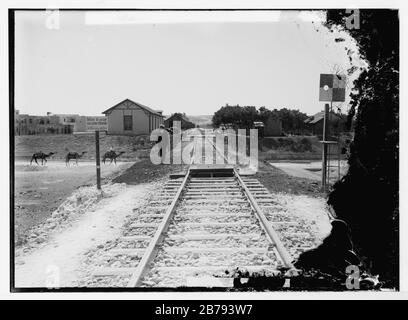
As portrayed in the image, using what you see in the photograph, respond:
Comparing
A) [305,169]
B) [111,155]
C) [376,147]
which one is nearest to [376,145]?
[376,147]

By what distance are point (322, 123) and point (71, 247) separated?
104 inches

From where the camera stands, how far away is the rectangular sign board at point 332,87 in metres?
3.12

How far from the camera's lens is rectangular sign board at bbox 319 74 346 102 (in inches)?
123

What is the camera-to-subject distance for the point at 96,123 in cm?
323

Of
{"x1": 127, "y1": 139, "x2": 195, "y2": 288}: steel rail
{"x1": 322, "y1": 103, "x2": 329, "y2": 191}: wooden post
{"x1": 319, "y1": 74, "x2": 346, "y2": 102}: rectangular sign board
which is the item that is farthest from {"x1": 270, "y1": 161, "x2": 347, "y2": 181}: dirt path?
{"x1": 127, "y1": 139, "x2": 195, "y2": 288}: steel rail

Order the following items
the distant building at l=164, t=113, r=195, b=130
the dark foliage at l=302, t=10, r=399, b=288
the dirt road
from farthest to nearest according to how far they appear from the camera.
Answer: the distant building at l=164, t=113, r=195, b=130 < the dirt road < the dark foliage at l=302, t=10, r=399, b=288

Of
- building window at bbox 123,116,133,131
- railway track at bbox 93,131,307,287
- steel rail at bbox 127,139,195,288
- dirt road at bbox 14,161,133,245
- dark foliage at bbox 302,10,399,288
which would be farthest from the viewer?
building window at bbox 123,116,133,131

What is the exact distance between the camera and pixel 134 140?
3.38m

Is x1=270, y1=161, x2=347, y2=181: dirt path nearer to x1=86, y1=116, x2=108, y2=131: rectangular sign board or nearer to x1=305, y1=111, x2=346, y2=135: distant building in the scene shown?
x1=305, y1=111, x2=346, y2=135: distant building

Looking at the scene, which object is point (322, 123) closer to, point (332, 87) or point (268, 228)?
point (332, 87)

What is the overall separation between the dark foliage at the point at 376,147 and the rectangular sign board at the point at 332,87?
4.6 inches

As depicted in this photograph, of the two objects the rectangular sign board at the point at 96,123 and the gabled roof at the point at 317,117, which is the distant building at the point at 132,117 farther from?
the gabled roof at the point at 317,117

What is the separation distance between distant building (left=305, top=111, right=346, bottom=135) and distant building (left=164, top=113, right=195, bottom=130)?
3.78ft

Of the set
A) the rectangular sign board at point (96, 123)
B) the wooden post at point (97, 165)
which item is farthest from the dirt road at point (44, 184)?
the rectangular sign board at point (96, 123)
